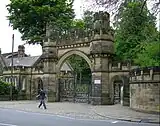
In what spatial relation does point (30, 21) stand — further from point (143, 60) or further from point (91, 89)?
point (143, 60)

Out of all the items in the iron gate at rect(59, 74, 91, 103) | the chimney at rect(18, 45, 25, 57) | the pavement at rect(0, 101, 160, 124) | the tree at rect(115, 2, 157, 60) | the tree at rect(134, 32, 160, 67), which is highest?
the chimney at rect(18, 45, 25, 57)

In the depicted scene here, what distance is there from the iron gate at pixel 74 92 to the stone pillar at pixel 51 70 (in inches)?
39.4

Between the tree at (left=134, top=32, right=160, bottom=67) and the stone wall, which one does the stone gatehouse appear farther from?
the stone wall

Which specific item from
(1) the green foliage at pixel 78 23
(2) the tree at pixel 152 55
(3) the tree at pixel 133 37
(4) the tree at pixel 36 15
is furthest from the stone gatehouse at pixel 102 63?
(1) the green foliage at pixel 78 23

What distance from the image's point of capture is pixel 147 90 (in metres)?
23.1

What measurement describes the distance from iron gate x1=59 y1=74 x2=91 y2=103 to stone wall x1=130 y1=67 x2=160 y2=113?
39.3 ft

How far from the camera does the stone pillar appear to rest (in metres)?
38.5

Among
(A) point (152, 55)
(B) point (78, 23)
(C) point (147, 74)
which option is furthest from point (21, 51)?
(C) point (147, 74)

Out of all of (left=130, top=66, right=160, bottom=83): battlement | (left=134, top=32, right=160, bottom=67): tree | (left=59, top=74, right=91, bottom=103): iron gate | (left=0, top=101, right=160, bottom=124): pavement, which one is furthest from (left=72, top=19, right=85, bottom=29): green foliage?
(left=130, top=66, right=160, bottom=83): battlement

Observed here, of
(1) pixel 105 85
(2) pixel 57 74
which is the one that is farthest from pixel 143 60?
(2) pixel 57 74

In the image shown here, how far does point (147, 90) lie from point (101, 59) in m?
11.0

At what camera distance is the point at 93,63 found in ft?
112

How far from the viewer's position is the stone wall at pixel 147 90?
22.3 m

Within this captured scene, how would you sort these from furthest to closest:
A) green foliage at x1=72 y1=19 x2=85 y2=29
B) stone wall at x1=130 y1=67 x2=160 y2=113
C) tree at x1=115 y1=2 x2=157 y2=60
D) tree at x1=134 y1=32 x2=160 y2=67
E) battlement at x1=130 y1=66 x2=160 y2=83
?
green foliage at x1=72 y1=19 x2=85 y2=29 → tree at x1=115 y1=2 x2=157 y2=60 → tree at x1=134 y1=32 x2=160 y2=67 → battlement at x1=130 y1=66 x2=160 y2=83 → stone wall at x1=130 y1=67 x2=160 y2=113
